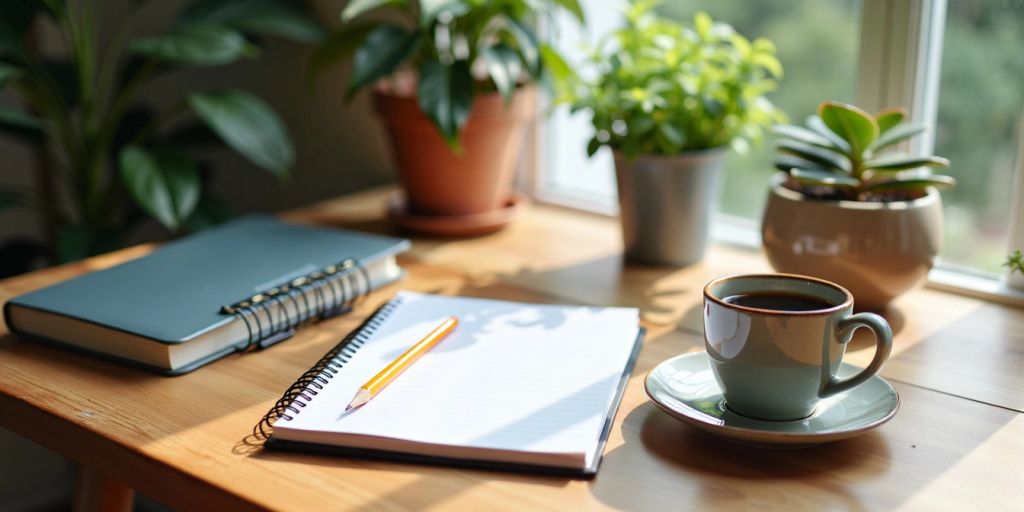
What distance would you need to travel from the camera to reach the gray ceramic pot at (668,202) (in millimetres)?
1045

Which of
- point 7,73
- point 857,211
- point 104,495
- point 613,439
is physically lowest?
point 104,495

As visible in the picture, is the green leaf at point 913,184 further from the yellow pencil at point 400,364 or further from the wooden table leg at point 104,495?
the wooden table leg at point 104,495

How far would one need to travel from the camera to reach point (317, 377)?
Result: 0.76 meters

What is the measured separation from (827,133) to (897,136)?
64 mm

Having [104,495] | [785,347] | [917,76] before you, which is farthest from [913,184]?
[104,495]

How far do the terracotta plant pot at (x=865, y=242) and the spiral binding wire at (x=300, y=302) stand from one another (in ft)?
1.40

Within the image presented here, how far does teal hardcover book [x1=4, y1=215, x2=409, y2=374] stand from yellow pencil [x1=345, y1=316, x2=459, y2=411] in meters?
0.15

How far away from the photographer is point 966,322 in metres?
0.91

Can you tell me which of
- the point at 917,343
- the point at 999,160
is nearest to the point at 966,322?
the point at 917,343

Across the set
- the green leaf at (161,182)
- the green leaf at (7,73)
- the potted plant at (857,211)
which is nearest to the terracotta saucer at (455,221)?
the green leaf at (161,182)

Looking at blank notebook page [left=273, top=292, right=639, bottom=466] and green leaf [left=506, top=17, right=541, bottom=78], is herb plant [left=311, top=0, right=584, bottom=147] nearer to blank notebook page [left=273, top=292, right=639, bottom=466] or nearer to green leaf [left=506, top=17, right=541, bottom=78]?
green leaf [left=506, top=17, right=541, bottom=78]

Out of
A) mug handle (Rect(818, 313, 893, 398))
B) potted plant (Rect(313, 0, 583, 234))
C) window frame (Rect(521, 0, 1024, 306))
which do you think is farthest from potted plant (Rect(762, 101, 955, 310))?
potted plant (Rect(313, 0, 583, 234))

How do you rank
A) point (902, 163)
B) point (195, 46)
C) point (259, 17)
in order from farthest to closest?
1. point (259, 17)
2. point (195, 46)
3. point (902, 163)

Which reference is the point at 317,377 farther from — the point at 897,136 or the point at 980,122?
the point at 980,122
